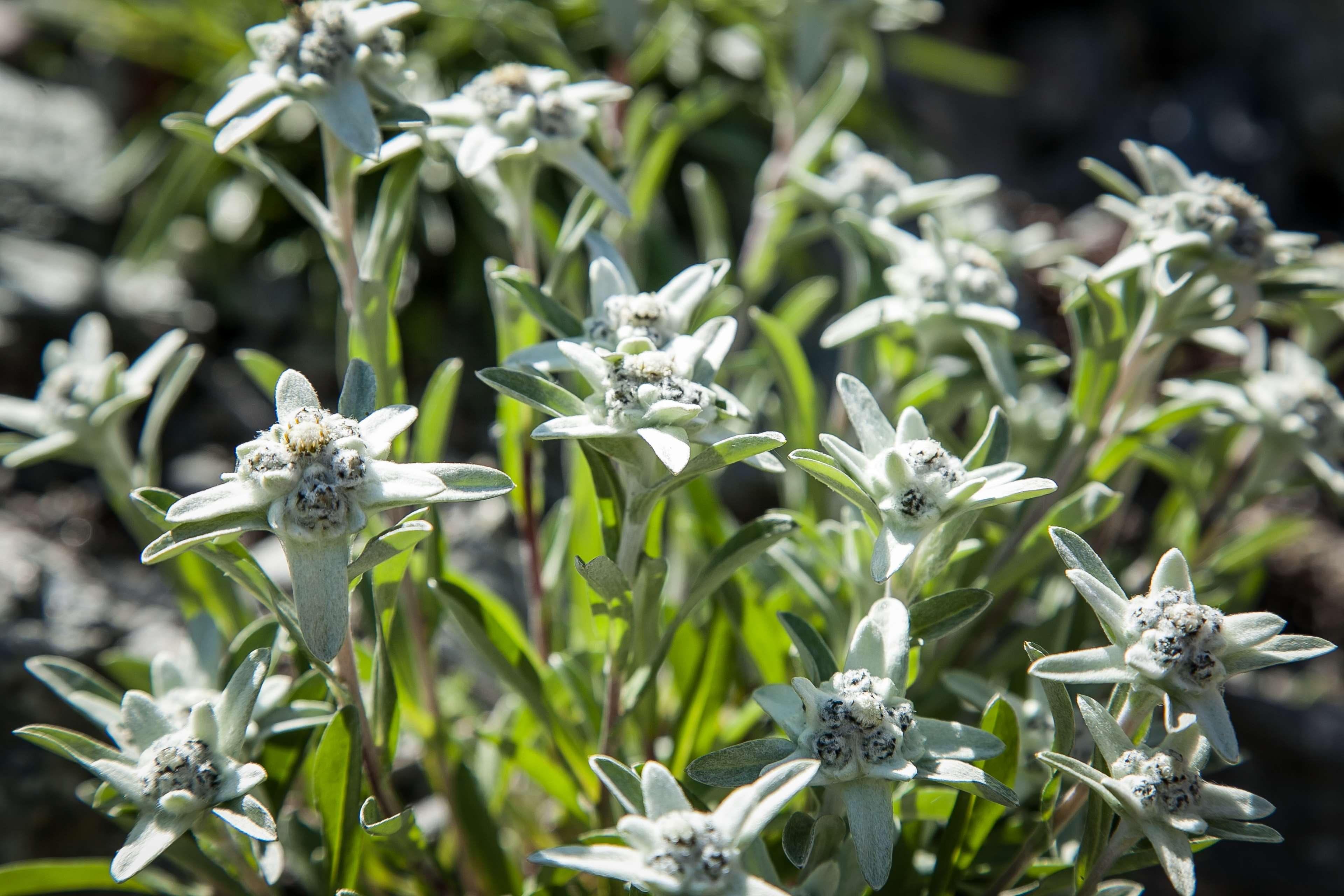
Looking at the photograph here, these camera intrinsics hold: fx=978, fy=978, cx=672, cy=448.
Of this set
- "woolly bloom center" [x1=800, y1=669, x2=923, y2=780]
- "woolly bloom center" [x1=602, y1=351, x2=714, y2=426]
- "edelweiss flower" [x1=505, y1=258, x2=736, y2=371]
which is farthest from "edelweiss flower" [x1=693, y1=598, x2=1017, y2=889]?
"edelweiss flower" [x1=505, y1=258, x2=736, y2=371]

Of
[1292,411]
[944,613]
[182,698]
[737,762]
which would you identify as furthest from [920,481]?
[182,698]

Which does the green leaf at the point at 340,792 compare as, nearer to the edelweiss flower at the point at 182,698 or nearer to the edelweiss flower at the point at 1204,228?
the edelweiss flower at the point at 182,698

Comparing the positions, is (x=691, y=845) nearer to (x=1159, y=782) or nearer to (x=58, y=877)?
(x=1159, y=782)

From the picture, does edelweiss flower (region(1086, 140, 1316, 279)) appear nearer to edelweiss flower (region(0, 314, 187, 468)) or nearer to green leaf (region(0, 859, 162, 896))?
edelweiss flower (region(0, 314, 187, 468))

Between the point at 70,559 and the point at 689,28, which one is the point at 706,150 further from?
the point at 70,559

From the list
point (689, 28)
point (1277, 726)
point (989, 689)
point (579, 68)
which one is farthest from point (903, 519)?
point (689, 28)
